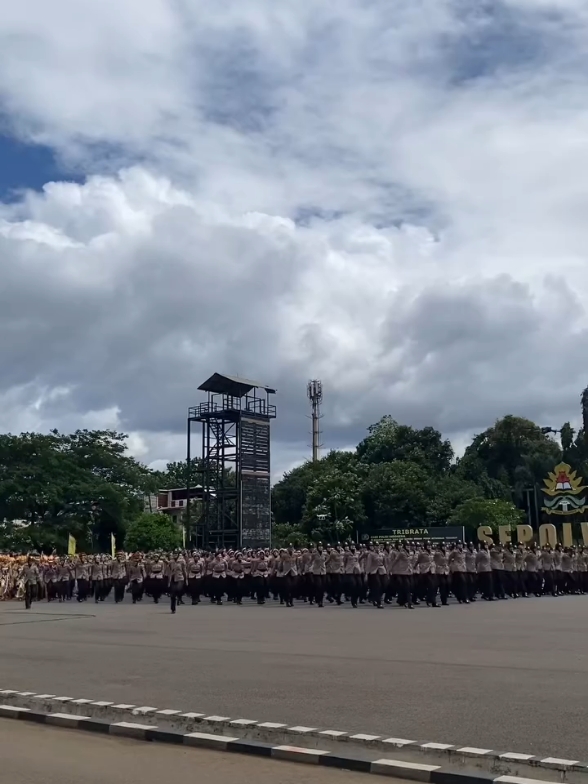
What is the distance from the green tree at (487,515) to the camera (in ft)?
171

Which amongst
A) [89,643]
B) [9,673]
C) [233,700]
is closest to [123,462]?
[89,643]

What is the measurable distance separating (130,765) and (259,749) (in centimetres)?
101

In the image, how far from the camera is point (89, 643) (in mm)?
15805

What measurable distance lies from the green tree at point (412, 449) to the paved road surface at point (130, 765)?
57.3 metres

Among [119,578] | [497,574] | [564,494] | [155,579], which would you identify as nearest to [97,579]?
[119,578]

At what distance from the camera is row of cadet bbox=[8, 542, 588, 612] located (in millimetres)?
24141

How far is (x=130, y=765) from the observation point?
7.06m

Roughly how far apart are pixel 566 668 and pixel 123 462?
144 ft

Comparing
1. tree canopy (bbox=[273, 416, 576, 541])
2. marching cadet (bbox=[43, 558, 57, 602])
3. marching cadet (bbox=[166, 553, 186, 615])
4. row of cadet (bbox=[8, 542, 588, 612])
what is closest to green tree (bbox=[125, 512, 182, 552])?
tree canopy (bbox=[273, 416, 576, 541])

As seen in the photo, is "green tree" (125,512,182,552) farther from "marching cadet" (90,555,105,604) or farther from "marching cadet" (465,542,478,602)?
"marching cadet" (465,542,478,602)

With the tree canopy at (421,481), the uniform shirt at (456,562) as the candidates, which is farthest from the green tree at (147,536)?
the uniform shirt at (456,562)

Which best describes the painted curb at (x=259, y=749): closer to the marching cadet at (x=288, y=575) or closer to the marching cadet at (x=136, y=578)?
the marching cadet at (x=288, y=575)

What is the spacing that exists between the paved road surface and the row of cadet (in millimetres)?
16330

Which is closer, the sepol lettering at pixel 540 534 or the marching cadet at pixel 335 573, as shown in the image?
the marching cadet at pixel 335 573
